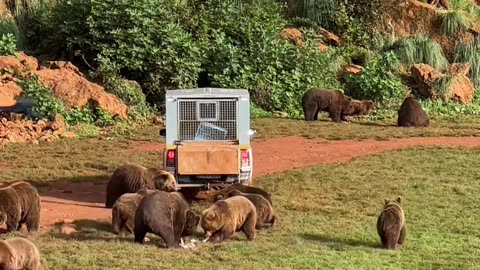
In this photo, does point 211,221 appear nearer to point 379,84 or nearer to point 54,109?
point 54,109

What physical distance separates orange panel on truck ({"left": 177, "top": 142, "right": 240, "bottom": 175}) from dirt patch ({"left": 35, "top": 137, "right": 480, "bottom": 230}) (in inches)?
52.4

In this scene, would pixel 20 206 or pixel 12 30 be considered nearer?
pixel 20 206

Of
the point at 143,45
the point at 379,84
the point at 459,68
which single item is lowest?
the point at 379,84

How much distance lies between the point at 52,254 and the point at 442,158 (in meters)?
9.73

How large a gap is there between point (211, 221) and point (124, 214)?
1.23 m

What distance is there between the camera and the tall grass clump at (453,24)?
3231cm

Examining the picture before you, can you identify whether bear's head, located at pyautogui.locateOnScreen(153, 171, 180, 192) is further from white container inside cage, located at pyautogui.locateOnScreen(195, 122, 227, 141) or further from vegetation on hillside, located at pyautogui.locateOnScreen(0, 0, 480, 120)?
vegetation on hillside, located at pyautogui.locateOnScreen(0, 0, 480, 120)

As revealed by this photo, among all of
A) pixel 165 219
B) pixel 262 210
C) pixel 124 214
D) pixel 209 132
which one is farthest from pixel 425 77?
pixel 165 219

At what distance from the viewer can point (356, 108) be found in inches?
912

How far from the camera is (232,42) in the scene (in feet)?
85.1

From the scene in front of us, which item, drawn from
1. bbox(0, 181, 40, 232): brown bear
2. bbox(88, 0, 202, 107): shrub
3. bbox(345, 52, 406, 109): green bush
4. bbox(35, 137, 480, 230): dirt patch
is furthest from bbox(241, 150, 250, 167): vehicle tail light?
bbox(345, 52, 406, 109): green bush

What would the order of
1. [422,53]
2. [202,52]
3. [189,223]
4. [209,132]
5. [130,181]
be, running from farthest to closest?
[422,53]
[202,52]
[209,132]
[130,181]
[189,223]

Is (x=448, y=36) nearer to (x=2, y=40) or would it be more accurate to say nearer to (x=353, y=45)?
(x=353, y=45)

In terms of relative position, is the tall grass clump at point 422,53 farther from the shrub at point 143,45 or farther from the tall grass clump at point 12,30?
the tall grass clump at point 12,30
